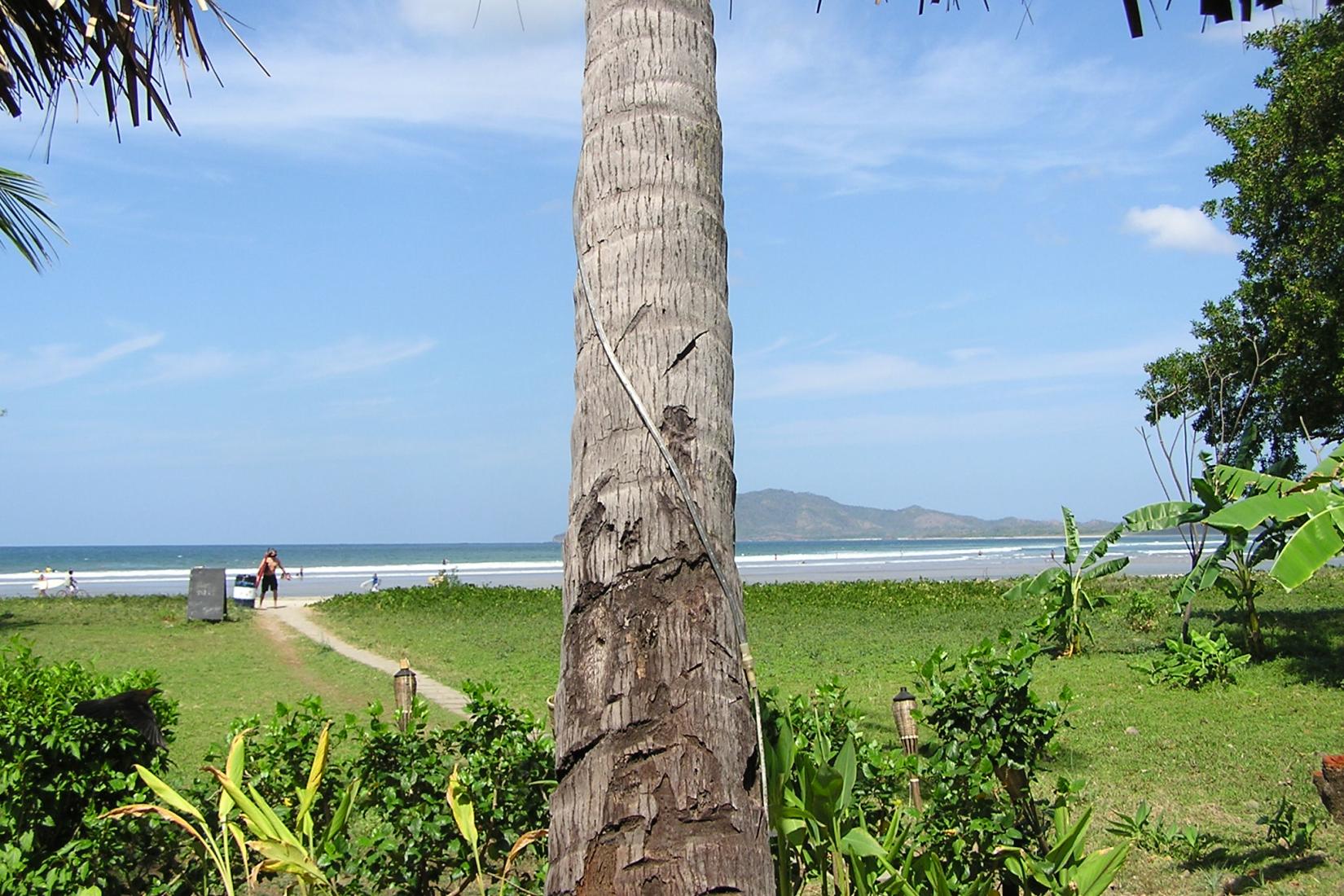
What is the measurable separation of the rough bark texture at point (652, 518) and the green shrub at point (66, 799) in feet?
8.32

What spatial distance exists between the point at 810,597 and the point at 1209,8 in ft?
60.6

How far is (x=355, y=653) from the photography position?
1430 centimetres

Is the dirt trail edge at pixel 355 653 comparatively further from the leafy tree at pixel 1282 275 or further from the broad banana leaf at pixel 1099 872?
the leafy tree at pixel 1282 275

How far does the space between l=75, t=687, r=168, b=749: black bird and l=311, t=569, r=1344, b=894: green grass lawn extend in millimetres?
3093

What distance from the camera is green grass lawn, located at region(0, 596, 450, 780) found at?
9375mm

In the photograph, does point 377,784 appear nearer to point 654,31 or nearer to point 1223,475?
point 654,31

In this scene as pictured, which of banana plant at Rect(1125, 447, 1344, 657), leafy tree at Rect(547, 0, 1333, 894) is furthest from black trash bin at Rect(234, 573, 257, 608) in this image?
leafy tree at Rect(547, 0, 1333, 894)

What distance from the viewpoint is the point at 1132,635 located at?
44.1 ft

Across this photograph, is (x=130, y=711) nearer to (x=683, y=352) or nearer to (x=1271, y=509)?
(x=683, y=352)

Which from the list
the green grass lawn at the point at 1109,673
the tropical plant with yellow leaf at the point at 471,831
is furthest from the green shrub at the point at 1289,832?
the tropical plant with yellow leaf at the point at 471,831

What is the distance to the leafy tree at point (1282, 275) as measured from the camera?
459 inches

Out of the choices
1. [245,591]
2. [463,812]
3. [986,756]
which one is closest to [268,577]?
[245,591]

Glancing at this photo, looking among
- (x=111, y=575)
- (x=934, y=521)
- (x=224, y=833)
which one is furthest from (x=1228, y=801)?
(x=934, y=521)

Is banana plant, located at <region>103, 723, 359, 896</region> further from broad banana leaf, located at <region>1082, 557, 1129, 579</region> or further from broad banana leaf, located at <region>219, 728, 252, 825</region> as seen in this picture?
broad banana leaf, located at <region>1082, 557, 1129, 579</region>
